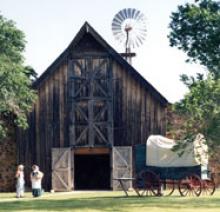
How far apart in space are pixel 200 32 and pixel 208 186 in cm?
848

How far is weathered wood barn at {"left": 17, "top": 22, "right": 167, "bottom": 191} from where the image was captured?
39.3 metres

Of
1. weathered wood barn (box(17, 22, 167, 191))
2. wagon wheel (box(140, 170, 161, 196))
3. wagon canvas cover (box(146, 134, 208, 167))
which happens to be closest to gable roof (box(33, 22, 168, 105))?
weathered wood barn (box(17, 22, 167, 191))

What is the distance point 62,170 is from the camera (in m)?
39.3

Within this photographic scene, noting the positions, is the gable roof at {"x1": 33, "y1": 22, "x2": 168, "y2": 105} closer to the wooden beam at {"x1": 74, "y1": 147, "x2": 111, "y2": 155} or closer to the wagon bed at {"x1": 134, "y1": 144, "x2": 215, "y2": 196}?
the wooden beam at {"x1": 74, "y1": 147, "x2": 111, "y2": 155}

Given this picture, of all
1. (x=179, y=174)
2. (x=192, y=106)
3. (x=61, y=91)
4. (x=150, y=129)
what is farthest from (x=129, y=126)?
(x=192, y=106)

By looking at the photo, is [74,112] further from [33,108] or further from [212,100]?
[212,100]

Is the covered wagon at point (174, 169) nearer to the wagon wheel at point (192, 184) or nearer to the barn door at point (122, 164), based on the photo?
the wagon wheel at point (192, 184)

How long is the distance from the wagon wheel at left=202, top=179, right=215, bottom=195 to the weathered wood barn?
6.21 m

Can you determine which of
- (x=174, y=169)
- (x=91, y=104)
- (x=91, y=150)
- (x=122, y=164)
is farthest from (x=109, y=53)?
(x=174, y=169)

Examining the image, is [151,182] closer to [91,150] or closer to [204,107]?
[204,107]

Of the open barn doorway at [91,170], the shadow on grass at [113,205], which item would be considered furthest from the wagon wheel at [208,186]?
the open barn doorway at [91,170]

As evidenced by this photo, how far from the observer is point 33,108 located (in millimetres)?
39688

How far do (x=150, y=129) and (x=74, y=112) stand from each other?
4173 millimetres

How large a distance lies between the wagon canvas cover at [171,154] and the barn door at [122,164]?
5.24 metres
